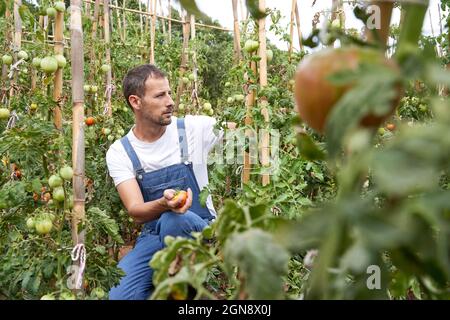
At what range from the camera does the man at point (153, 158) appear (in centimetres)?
227

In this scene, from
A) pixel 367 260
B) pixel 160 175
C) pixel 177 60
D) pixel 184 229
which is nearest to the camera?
pixel 367 260

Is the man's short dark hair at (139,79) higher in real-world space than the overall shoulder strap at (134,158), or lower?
higher

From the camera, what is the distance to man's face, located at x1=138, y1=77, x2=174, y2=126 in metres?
2.49

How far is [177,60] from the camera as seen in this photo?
17.0 feet

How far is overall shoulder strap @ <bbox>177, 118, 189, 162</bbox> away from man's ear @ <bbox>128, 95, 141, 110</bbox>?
190mm

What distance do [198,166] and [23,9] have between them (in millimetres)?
989

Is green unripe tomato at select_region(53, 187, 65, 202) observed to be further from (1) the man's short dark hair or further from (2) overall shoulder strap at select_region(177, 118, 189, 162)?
(1) the man's short dark hair

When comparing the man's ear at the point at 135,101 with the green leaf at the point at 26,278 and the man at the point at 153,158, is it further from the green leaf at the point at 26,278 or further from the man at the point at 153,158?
the green leaf at the point at 26,278

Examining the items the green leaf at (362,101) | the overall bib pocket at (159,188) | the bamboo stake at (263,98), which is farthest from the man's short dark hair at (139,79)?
the green leaf at (362,101)

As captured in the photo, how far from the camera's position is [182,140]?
99.0 inches

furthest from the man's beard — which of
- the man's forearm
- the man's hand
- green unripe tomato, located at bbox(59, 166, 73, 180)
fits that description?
green unripe tomato, located at bbox(59, 166, 73, 180)

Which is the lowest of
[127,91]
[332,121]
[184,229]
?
[184,229]
